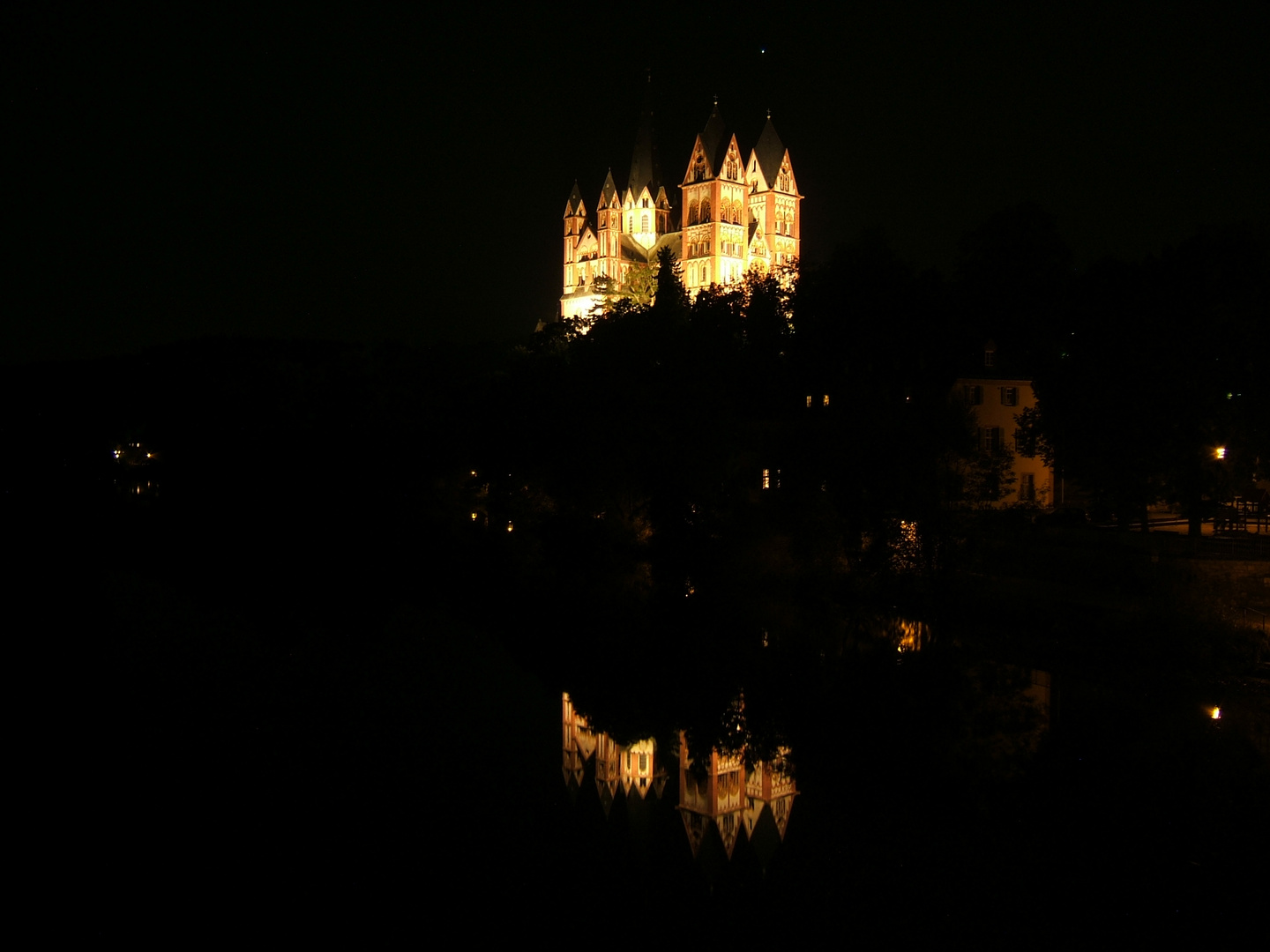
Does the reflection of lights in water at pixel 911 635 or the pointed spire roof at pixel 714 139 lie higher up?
the pointed spire roof at pixel 714 139

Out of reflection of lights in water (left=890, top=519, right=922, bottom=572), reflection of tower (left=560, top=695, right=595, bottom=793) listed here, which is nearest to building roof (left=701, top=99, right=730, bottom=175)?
reflection of lights in water (left=890, top=519, right=922, bottom=572)

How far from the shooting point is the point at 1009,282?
58.1 meters

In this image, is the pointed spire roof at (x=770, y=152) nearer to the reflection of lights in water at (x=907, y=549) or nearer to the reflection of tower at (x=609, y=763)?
the reflection of lights in water at (x=907, y=549)

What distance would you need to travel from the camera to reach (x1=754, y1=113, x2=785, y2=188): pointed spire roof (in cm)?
11244

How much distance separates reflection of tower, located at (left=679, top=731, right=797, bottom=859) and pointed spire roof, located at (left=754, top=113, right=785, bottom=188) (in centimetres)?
9514

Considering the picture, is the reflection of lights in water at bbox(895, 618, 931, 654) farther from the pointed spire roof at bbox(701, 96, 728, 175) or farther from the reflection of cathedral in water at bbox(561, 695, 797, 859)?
the pointed spire roof at bbox(701, 96, 728, 175)

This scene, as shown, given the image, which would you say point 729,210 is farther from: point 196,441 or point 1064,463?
point 1064,463

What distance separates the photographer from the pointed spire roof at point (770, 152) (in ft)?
369

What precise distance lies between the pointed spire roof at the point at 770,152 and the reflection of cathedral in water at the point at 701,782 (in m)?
94.1

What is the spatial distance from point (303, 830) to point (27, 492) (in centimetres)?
6222

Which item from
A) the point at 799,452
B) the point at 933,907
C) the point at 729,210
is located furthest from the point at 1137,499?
the point at 729,210

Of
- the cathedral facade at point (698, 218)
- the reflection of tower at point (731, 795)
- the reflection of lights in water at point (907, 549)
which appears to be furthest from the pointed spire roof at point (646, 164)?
the reflection of tower at point (731, 795)

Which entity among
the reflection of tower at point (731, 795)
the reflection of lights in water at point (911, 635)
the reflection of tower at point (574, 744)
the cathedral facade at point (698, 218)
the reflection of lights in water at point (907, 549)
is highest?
the cathedral facade at point (698, 218)

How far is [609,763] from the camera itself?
22844 mm
